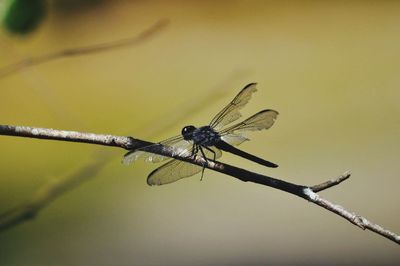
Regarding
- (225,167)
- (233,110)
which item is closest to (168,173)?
(233,110)

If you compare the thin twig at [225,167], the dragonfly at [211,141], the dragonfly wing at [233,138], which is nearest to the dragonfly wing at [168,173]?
the dragonfly at [211,141]

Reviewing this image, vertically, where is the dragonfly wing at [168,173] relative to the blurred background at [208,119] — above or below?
below

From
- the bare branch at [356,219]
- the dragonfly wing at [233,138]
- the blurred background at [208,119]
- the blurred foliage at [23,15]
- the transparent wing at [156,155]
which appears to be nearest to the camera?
the bare branch at [356,219]

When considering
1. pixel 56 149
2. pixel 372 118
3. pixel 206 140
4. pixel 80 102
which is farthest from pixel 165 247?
pixel 206 140

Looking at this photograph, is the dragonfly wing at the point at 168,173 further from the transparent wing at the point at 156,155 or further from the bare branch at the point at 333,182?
the bare branch at the point at 333,182

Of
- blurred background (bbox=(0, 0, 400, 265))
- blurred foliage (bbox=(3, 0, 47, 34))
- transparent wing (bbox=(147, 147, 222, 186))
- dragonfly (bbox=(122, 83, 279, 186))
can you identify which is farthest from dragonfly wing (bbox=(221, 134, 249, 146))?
blurred background (bbox=(0, 0, 400, 265))

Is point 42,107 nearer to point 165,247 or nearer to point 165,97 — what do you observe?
point 165,97
